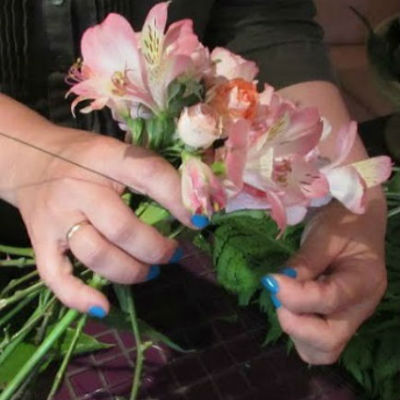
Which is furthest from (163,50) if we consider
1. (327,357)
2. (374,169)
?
(327,357)

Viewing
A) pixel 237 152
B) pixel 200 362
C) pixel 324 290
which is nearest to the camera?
pixel 237 152

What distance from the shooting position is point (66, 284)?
0.33 m

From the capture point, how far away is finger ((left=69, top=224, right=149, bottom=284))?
32 centimetres

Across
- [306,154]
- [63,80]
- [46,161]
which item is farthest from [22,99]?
[306,154]

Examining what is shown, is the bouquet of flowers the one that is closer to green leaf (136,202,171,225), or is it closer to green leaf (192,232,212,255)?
green leaf (136,202,171,225)

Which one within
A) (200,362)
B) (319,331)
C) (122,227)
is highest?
(122,227)

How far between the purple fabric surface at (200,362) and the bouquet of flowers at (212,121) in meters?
0.23

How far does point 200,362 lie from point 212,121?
0.29 m

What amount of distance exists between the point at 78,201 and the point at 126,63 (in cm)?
7

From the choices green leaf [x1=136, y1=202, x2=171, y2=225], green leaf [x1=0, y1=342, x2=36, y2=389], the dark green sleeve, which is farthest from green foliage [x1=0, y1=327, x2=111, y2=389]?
the dark green sleeve

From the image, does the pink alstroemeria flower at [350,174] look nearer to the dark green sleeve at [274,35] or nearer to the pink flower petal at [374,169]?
the pink flower petal at [374,169]

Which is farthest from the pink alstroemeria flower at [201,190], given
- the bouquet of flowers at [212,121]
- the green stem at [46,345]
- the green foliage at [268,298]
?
the green foliage at [268,298]

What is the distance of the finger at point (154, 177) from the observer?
0.32 m

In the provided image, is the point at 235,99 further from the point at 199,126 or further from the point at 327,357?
the point at 327,357
